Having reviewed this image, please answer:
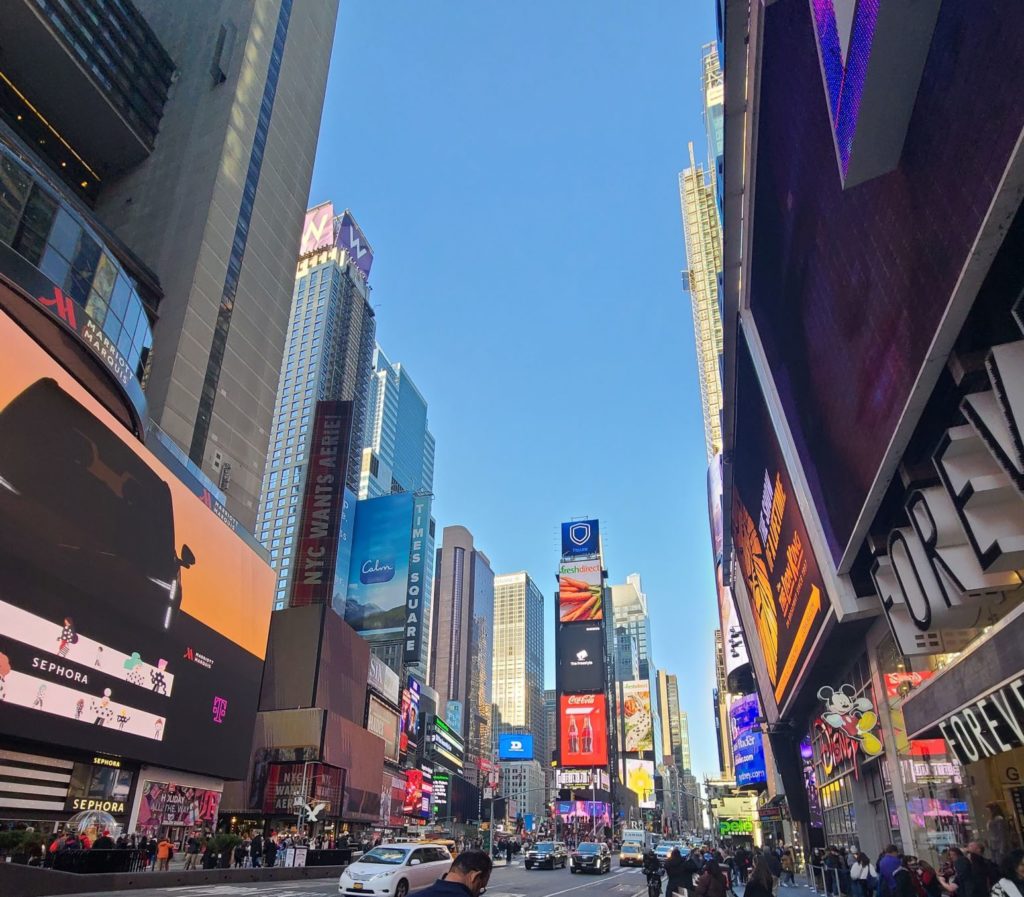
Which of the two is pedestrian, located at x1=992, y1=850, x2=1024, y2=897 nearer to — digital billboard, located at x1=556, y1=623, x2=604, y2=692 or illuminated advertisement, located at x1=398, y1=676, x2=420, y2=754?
illuminated advertisement, located at x1=398, y1=676, x2=420, y2=754

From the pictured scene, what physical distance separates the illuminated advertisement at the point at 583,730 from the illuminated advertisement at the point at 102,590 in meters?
74.2

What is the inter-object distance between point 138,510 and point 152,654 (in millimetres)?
6634

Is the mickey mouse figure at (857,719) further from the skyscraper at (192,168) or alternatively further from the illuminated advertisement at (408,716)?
the illuminated advertisement at (408,716)

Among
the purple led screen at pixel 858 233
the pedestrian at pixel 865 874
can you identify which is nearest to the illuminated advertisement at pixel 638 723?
the pedestrian at pixel 865 874

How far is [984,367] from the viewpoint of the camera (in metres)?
10.8

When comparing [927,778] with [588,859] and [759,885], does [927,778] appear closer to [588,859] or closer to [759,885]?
[759,885]

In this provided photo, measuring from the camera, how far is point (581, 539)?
420 feet

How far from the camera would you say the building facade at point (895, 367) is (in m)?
9.23

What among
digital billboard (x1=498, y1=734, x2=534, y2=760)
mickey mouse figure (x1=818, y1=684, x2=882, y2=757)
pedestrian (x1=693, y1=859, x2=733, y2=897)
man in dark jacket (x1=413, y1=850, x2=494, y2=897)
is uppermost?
digital billboard (x1=498, y1=734, x2=534, y2=760)

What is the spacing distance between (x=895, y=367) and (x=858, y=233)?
2.46m

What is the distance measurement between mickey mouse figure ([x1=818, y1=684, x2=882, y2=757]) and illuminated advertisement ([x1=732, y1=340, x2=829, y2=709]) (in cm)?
231

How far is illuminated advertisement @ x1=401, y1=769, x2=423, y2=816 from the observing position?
87875mm

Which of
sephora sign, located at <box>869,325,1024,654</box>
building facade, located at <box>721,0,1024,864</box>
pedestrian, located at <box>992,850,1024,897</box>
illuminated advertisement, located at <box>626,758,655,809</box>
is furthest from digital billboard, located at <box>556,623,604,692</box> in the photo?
pedestrian, located at <box>992,850,1024,897</box>

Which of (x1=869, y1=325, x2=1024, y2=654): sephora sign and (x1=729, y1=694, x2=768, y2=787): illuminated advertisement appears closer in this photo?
(x1=869, y1=325, x2=1024, y2=654): sephora sign
